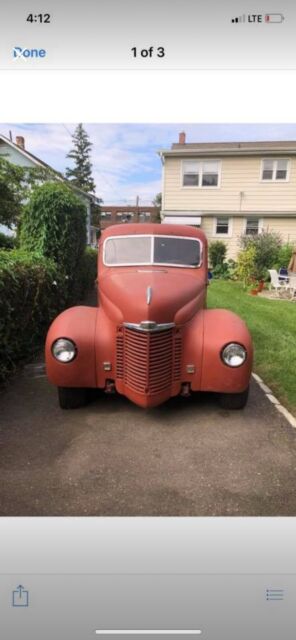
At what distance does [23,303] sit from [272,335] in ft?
15.0

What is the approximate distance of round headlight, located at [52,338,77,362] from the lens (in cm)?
376

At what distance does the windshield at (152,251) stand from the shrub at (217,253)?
13.4 meters

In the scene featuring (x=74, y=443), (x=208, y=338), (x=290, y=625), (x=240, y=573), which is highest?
(x=208, y=338)

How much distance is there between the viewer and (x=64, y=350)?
3779 millimetres

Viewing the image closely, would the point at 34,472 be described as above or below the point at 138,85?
below

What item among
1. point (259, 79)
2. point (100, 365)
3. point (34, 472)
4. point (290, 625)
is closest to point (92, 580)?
point (290, 625)

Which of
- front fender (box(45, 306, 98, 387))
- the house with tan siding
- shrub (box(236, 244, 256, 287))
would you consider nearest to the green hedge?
front fender (box(45, 306, 98, 387))

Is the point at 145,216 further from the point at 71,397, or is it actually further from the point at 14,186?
the point at 71,397

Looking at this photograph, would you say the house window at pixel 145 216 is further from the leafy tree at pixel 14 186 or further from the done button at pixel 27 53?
the done button at pixel 27 53

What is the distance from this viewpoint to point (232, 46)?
1.40 meters

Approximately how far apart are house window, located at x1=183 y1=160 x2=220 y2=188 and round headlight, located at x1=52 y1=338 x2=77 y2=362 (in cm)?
1660

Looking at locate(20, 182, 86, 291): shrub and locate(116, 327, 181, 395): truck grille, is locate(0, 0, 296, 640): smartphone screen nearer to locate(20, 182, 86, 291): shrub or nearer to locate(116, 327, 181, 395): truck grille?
locate(116, 327, 181, 395): truck grille

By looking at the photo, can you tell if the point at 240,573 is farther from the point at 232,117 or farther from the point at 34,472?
the point at 34,472

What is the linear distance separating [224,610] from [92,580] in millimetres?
464
